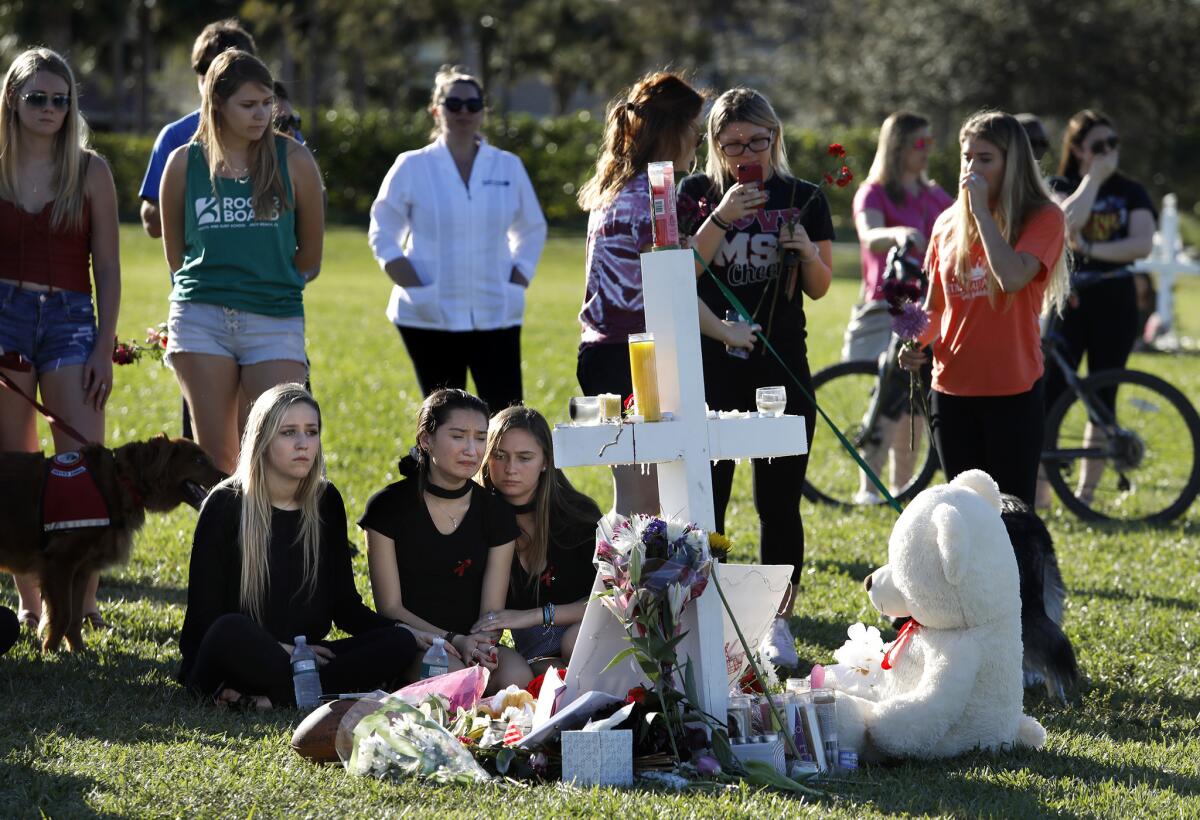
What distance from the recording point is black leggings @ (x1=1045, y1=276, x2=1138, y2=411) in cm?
871

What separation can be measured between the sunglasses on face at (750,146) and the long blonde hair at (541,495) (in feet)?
3.82

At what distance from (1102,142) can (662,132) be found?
159 inches

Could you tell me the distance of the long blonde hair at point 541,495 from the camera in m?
5.36

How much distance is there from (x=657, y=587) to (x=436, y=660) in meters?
1.13

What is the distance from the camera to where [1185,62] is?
1563 inches

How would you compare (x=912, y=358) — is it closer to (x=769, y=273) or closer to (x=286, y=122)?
(x=769, y=273)

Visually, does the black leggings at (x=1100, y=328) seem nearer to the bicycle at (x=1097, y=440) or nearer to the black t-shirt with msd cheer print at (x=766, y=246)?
the bicycle at (x=1097, y=440)

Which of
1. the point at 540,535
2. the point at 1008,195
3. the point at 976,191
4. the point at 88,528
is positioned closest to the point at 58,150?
the point at 88,528

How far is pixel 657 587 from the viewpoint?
4121 millimetres

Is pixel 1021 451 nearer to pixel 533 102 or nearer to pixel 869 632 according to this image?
pixel 869 632

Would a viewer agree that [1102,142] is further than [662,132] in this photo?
Yes

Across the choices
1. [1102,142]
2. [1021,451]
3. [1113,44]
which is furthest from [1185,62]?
[1021,451]

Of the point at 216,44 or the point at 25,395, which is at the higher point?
the point at 216,44

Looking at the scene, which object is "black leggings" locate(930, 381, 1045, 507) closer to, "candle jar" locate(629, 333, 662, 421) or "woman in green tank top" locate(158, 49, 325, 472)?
"candle jar" locate(629, 333, 662, 421)
